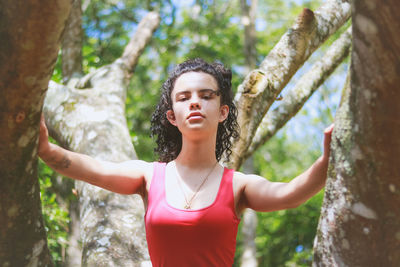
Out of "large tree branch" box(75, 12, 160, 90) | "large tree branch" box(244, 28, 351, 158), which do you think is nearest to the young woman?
"large tree branch" box(244, 28, 351, 158)

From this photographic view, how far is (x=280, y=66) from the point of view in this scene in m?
3.42

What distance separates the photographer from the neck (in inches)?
89.9

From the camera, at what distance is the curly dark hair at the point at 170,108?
8.05 ft

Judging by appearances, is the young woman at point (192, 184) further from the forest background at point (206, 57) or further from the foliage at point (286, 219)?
the foliage at point (286, 219)

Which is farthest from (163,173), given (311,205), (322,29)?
(311,205)

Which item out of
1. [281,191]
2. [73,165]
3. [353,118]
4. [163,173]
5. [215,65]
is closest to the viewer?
[353,118]

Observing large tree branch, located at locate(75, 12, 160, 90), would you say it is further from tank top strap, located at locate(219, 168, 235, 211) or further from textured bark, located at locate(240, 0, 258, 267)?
textured bark, located at locate(240, 0, 258, 267)

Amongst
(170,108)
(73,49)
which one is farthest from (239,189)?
(73,49)

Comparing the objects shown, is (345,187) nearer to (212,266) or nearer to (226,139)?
(212,266)

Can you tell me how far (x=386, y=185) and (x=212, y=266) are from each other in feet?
3.44

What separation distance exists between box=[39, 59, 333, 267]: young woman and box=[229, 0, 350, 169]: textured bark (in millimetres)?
697

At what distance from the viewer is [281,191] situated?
6.24 feet

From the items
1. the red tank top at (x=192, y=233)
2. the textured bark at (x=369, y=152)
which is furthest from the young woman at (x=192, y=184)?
the textured bark at (x=369, y=152)

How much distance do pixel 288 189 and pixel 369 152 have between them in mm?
621
